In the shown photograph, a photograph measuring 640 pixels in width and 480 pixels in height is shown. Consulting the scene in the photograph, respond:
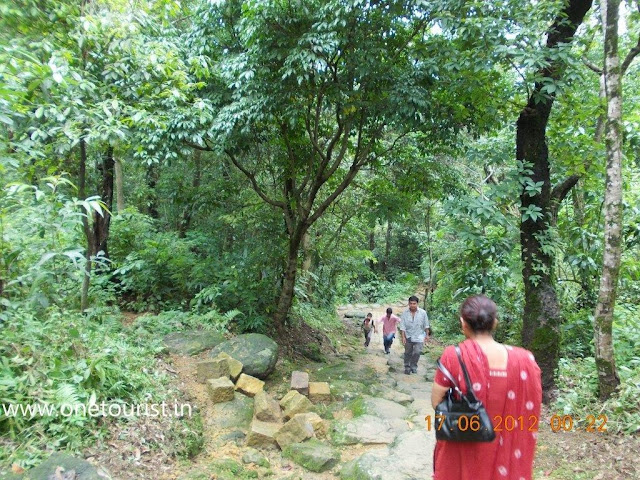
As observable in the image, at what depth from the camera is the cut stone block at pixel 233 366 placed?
6.21 metres

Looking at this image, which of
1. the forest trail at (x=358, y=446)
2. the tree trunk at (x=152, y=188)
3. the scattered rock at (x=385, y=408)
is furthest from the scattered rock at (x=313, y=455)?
the tree trunk at (x=152, y=188)

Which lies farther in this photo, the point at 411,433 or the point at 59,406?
the point at 411,433

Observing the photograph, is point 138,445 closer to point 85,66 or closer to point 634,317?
point 85,66

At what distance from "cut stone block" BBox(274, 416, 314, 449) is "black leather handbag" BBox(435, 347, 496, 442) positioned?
3.14m

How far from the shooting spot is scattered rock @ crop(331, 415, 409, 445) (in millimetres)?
5180

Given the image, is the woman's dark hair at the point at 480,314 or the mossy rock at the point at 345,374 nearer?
the woman's dark hair at the point at 480,314

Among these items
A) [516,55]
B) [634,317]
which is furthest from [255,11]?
[634,317]

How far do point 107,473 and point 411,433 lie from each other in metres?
3.39

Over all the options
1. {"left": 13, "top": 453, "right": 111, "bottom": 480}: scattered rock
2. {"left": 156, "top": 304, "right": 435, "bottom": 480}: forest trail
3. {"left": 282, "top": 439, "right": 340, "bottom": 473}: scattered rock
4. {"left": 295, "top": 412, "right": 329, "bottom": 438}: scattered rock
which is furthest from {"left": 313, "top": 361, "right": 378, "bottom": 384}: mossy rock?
{"left": 13, "top": 453, "right": 111, "bottom": 480}: scattered rock

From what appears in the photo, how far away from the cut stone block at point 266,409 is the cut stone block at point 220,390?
38 cm

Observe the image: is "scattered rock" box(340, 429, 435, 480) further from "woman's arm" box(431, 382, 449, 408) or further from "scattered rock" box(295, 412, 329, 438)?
"woman's arm" box(431, 382, 449, 408)

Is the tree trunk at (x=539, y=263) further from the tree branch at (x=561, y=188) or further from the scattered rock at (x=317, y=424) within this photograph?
the scattered rock at (x=317, y=424)

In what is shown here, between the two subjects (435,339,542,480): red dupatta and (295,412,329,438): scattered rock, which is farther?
(295,412,329,438): scattered rock

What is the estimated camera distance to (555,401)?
210 inches
